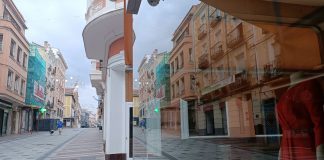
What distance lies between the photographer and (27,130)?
30.9 metres

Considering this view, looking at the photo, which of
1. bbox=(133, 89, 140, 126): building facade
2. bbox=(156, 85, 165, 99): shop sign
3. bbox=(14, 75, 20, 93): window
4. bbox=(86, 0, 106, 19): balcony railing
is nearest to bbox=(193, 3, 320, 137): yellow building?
bbox=(156, 85, 165, 99): shop sign

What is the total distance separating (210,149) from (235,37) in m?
1.17

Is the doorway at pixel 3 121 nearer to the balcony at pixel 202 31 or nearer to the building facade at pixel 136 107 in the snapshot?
the building facade at pixel 136 107

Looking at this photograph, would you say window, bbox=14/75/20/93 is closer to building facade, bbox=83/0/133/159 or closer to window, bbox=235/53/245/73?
building facade, bbox=83/0/133/159

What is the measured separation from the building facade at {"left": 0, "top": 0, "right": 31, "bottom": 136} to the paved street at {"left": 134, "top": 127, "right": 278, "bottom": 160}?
1902cm

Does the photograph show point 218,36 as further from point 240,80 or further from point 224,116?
point 224,116

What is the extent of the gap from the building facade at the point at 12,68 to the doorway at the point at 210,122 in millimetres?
20033

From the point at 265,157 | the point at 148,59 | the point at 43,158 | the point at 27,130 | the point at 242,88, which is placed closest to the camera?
the point at 242,88

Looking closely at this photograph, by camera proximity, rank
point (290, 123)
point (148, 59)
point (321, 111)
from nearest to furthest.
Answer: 1. point (321, 111)
2. point (290, 123)
3. point (148, 59)

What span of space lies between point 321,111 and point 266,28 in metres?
0.50

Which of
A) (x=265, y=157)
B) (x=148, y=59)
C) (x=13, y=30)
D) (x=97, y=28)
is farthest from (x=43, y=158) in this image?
(x=13, y=30)

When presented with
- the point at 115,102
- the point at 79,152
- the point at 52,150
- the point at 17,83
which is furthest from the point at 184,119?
the point at 17,83

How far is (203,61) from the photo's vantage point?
2189 mm

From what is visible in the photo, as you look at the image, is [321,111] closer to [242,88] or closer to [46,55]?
[242,88]
